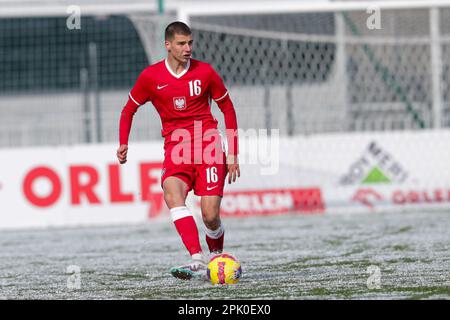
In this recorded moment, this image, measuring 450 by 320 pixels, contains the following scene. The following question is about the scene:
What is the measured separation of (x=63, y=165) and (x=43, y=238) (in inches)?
89.4

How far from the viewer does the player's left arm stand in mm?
8523

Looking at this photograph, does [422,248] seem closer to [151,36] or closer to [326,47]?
[326,47]

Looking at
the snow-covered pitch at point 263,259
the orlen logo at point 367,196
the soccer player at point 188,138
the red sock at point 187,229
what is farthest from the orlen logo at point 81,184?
the red sock at point 187,229

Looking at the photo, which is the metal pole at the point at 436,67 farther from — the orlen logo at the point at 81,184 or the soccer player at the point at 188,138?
the soccer player at the point at 188,138

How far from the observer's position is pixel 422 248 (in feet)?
33.9

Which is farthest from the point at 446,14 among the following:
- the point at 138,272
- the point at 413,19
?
the point at 138,272

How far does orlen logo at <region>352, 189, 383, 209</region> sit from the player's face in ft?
27.3

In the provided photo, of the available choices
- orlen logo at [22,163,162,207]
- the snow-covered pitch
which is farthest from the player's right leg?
orlen logo at [22,163,162,207]

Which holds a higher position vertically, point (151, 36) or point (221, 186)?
point (151, 36)

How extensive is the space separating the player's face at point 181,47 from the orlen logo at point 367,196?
8310 millimetres

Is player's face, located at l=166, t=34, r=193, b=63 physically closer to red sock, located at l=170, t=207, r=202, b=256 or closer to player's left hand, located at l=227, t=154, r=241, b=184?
player's left hand, located at l=227, t=154, r=241, b=184

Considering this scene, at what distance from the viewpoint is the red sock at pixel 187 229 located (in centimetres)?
832

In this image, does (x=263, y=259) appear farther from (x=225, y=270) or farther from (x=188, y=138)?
(x=225, y=270)
